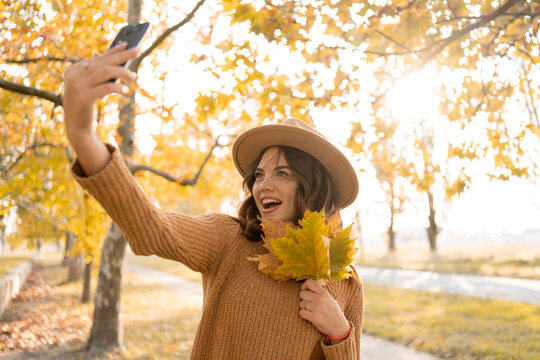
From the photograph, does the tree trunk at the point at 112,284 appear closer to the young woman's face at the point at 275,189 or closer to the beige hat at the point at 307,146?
the beige hat at the point at 307,146

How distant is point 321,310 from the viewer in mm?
1825

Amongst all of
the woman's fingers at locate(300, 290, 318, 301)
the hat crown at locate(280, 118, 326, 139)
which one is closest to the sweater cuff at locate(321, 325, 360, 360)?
the woman's fingers at locate(300, 290, 318, 301)

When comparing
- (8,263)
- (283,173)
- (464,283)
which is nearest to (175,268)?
(8,263)

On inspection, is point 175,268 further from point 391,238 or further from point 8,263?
point 391,238

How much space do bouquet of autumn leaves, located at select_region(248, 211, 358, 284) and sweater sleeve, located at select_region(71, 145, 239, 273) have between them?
211 mm

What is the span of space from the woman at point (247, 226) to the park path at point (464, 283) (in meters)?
8.65

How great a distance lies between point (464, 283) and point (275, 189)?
1178 cm

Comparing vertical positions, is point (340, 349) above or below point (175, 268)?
above

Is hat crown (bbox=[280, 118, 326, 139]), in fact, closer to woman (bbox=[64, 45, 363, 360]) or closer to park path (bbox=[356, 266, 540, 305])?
woman (bbox=[64, 45, 363, 360])

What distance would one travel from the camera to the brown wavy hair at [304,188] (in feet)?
7.02

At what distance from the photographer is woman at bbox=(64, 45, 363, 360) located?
3.79ft

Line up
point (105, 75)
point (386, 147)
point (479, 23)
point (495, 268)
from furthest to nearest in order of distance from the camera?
1. point (495, 268)
2. point (386, 147)
3. point (479, 23)
4. point (105, 75)

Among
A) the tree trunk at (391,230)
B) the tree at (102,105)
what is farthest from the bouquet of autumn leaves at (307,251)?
the tree trunk at (391,230)

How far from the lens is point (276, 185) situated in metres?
2.09
